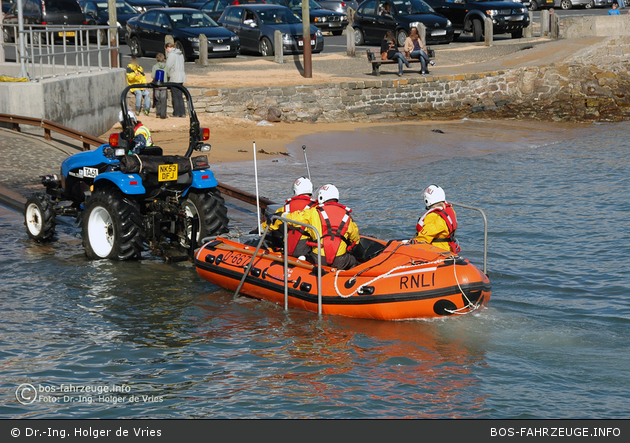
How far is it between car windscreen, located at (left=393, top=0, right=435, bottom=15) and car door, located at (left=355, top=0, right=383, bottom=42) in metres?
0.88

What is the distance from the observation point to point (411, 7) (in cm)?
2839

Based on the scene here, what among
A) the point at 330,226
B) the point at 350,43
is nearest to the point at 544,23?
the point at 350,43

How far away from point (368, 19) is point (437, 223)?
2129 centimetres

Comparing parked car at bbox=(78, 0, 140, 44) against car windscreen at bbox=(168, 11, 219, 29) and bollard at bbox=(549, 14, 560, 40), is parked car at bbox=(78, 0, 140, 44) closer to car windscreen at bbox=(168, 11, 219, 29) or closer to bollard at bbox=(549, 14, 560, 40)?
car windscreen at bbox=(168, 11, 219, 29)

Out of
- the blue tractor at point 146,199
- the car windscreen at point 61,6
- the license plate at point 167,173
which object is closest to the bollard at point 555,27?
the car windscreen at point 61,6

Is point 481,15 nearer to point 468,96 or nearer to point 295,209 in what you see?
point 468,96

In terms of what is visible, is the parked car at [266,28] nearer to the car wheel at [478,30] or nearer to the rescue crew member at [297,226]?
the car wheel at [478,30]

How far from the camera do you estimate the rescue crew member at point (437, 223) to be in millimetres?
9078

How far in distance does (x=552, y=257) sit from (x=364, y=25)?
65.1 ft

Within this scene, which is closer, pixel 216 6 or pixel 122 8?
pixel 122 8

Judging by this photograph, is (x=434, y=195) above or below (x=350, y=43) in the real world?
below

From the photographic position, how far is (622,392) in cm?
693

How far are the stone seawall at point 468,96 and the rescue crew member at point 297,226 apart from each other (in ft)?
42.2

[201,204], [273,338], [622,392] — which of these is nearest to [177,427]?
[273,338]
